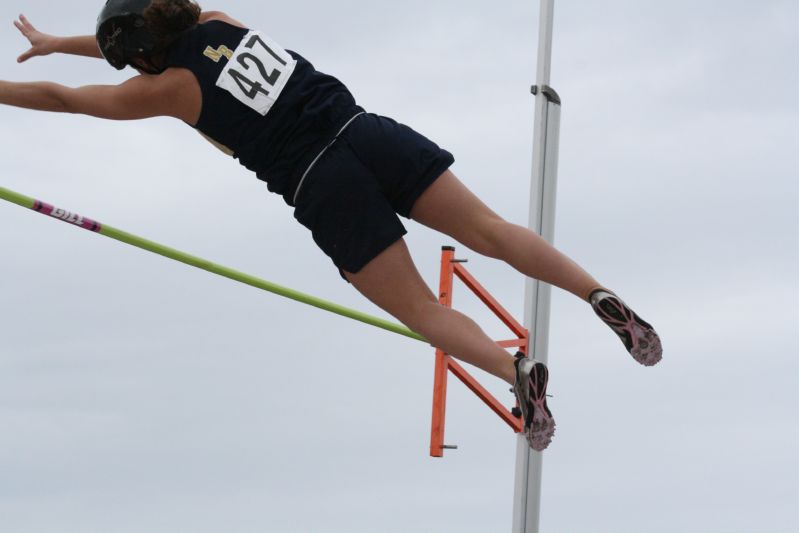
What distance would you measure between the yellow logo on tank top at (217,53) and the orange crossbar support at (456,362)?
105 inches

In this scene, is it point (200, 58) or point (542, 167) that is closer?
point (200, 58)

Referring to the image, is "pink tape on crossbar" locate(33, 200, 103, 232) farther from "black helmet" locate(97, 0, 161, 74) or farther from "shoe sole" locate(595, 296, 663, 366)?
"shoe sole" locate(595, 296, 663, 366)

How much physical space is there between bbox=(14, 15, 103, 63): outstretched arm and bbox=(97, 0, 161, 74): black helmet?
1.12 ft

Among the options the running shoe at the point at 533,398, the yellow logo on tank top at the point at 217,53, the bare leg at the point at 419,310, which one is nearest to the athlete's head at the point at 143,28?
the yellow logo on tank top at the point at 217,53

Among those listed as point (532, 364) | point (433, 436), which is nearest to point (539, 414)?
point (532, 364)

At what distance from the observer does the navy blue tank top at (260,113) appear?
12.5ft

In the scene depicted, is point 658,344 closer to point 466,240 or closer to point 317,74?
point 466,240

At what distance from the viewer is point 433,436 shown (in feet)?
20.2

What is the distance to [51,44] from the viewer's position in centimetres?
439

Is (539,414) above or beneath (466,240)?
beneath

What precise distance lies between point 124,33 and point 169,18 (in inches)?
5.5

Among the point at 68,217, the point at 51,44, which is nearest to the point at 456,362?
the point at 68,217

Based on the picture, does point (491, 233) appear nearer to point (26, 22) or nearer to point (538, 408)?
point (538, 408)

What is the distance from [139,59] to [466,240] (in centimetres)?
104
